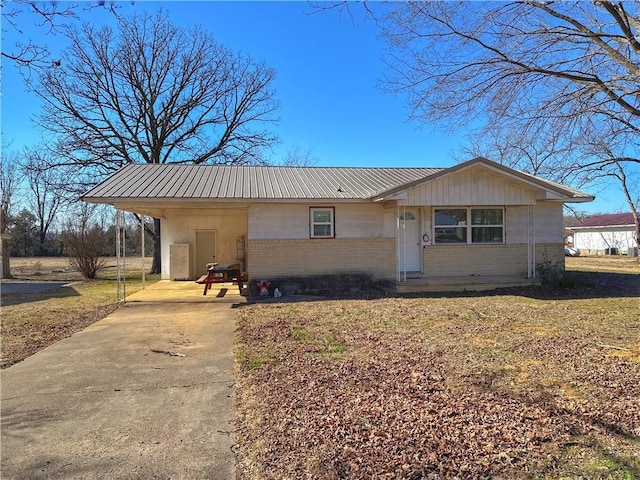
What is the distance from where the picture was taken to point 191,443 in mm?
3322

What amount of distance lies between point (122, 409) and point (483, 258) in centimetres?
1156

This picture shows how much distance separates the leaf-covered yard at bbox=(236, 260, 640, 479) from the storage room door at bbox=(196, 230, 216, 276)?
8.76 meters

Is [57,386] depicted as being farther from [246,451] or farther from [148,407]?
[246,451]

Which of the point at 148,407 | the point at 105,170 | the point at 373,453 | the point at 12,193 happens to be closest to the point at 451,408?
the point at 373,453

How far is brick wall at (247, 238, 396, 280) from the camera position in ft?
39.1

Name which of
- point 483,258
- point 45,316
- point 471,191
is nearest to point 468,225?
point 483,258

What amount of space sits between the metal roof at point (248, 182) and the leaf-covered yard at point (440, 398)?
4959 mm

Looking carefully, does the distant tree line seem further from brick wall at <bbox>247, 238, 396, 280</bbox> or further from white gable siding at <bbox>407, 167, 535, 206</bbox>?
white gable siding at <bbox>407, 167, 535, 206</bbox>

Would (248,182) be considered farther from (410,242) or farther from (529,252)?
(529,252)

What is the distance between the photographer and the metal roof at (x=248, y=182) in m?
11.2

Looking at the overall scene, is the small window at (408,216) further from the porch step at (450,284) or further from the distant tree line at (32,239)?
the distant tree line at (32,239)

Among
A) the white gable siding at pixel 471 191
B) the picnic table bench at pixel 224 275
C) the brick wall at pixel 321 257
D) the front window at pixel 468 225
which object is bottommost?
the picnic table bench at pixel 224 275

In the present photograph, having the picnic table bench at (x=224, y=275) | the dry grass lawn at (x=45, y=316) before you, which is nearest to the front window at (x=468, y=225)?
the picnic table bench at (x=224, y=275)

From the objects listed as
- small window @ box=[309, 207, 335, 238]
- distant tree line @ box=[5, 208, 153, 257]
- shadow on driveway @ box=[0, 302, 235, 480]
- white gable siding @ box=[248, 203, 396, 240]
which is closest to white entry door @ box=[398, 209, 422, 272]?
white gable siding @ box=[248, 203, 396, 240]
